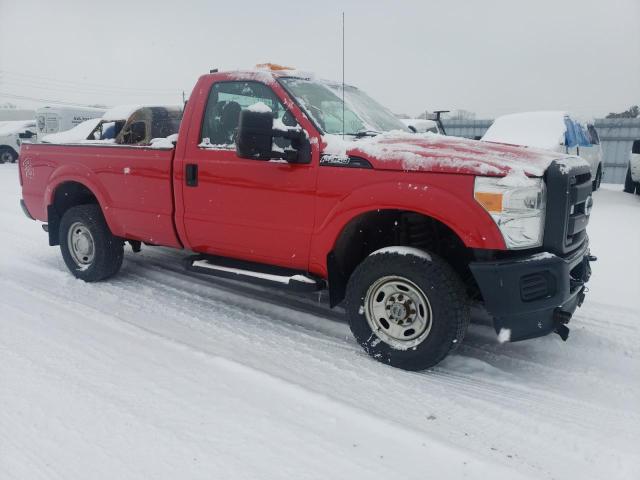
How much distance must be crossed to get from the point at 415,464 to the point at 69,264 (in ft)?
13.7

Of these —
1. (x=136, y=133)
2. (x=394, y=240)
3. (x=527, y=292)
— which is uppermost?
(x=136, y=133)

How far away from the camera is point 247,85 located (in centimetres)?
399

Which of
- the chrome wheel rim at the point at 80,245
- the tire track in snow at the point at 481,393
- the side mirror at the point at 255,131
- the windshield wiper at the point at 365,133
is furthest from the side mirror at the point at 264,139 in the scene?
the chrome wheel rim at the point at 80,245

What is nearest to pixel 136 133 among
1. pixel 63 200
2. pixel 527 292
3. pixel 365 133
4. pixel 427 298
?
pixel 63 200

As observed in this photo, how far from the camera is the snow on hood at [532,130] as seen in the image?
9539mm

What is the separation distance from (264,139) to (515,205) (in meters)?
1.59

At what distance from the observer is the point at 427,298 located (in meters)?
3.21

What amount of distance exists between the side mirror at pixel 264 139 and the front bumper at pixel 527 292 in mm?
1385

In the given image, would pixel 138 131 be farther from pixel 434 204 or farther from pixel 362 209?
pixel 434 204

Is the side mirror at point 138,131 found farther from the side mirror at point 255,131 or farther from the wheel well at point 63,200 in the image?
the side mirror at point 255,131

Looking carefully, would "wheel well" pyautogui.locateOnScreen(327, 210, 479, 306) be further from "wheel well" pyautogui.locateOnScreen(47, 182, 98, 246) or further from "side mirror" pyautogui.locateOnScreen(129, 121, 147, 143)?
"wheel well" pyautogui.locateOnScreen(47, 182, 98, 246)

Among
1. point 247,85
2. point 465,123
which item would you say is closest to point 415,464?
point 247,85

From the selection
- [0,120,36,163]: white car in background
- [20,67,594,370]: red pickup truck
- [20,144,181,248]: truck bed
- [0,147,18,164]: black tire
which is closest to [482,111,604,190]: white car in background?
[20,67,594,370]: red pickup truck

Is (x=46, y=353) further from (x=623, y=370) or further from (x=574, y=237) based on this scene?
(x=623, y=370)
